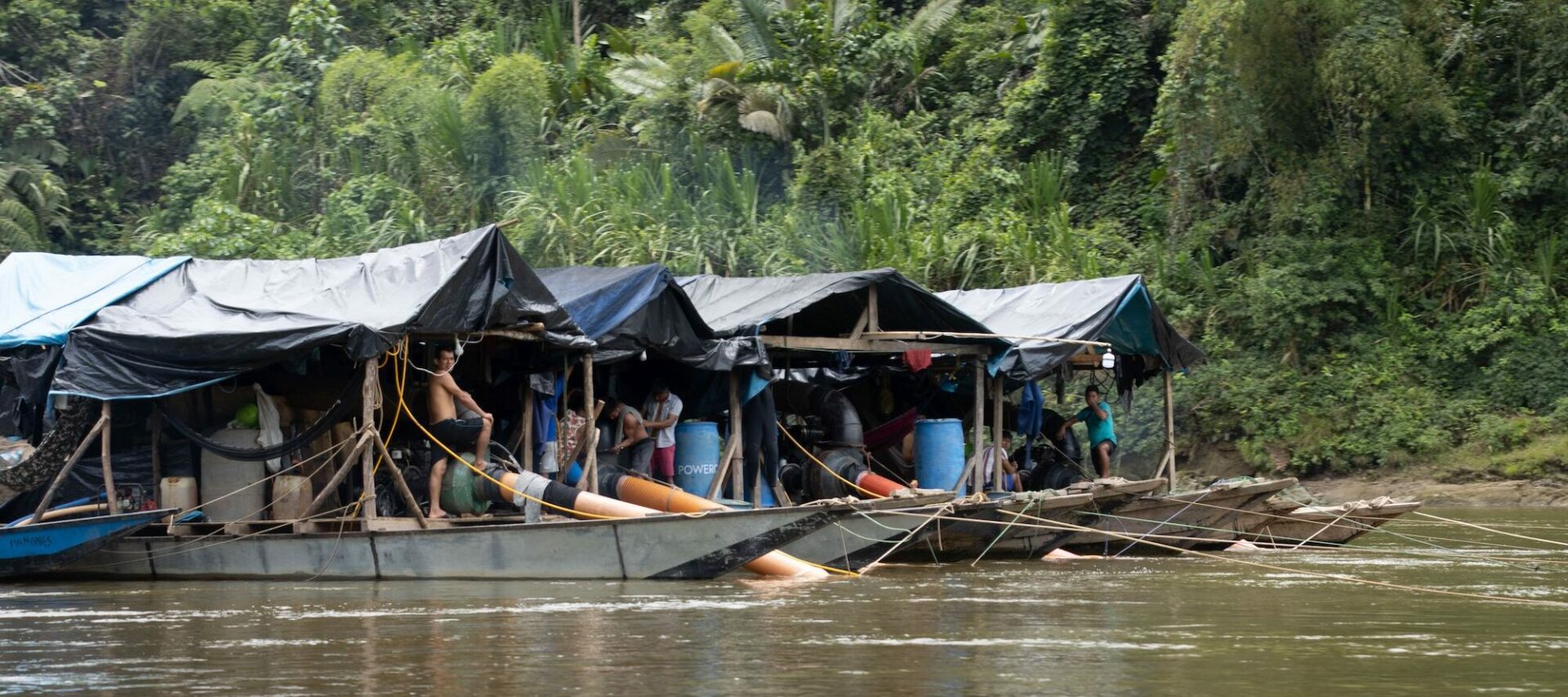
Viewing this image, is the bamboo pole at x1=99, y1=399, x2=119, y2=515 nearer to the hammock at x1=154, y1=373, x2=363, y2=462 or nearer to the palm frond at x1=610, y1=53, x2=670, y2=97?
the hammock at x1=154, y1=373, x2=363, y2=462

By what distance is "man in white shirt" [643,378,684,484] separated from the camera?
614 inches

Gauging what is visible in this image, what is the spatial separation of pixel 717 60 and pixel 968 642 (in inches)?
950

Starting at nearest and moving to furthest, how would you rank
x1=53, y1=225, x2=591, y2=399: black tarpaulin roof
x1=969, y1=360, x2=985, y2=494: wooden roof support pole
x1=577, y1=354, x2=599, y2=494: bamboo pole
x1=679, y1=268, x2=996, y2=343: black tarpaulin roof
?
x1=53, y1=225, x2=591, y2=399: black tarpaulin roof < x1=577, y1=354, x2=599, y2=494: bamboo pole < x1=679, y1=268, x2=996, y2=343: black tarpaulin roof < x1=969, y1=360, x2=985, y2=494: wooden roof support pole

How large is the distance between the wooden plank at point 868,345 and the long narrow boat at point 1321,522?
3294 millimetres

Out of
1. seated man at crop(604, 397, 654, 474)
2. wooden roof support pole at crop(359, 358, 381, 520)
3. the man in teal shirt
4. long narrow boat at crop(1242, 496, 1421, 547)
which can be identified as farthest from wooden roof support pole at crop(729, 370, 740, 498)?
long narrow boat at crop(1242, 496, 1421, 547)

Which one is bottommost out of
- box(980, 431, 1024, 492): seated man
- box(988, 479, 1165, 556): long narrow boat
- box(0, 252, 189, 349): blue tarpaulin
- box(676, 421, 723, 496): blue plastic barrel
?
box(988, 479, 1165, 556): long narrow boat

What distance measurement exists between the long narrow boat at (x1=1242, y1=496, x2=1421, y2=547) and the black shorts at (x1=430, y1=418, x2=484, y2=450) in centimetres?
785

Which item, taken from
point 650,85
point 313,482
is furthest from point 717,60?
point 313,482

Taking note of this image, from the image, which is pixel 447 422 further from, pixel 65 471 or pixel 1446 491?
pixel 1446 491

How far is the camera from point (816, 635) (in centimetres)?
917

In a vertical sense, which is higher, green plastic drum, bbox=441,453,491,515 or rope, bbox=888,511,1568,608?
green plastic drum, bbox=441,453,491,515

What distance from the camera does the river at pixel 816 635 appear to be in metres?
7.52

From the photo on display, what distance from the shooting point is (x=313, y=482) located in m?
13.9

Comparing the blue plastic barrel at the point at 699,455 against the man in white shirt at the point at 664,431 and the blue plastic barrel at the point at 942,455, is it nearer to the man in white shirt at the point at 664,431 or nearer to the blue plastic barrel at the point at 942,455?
the man in white shirt at the point at 664,431
